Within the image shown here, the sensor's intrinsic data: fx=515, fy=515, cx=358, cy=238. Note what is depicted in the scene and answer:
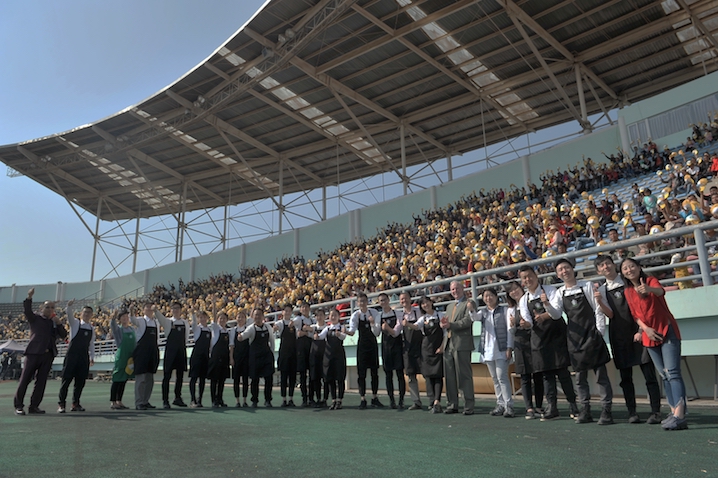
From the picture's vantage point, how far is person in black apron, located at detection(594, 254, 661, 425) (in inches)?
191

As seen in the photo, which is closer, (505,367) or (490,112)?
(505,367)

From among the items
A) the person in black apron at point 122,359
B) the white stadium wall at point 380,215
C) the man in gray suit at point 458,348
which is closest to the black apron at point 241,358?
the person in black apron at point 122,359

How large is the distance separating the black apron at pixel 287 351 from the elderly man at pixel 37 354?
334 centimetres

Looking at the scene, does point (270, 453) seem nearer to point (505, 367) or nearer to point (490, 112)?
point (505, 367)

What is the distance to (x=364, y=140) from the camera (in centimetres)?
2812

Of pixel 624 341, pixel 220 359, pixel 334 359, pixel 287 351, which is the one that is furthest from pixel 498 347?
pixel 220 359

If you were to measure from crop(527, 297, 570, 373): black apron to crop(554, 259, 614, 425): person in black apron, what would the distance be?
136 millimetres

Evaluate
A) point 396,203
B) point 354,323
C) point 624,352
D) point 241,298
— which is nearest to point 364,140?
point 396,203

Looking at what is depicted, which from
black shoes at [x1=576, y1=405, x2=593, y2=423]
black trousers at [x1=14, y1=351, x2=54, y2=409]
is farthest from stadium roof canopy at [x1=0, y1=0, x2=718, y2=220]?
black shoes at [x1=576, y1=405, x2=593, y2=423]

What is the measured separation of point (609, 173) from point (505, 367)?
38.5ft

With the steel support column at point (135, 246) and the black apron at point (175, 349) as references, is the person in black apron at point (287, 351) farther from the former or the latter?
the steel support column at point (135, 246)

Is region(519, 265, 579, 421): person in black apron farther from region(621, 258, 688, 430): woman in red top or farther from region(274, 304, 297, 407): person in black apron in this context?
region(274, 304, 297, 407): person in black apron

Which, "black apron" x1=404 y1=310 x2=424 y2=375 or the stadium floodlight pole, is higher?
the stadium floodlight pole

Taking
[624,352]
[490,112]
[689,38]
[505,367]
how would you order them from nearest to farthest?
[624,352] < [505,367] < [689,38] < [490,112]
